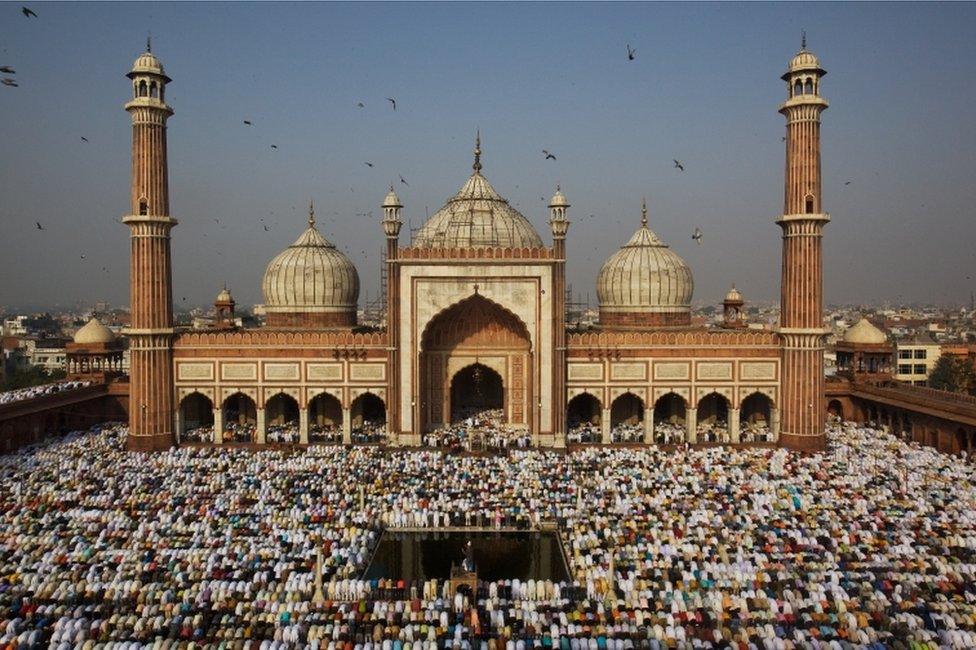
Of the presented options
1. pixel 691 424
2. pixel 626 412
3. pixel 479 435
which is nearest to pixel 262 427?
pixel 479 435

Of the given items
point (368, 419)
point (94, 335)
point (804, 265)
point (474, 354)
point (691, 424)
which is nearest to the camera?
point (804, 265)

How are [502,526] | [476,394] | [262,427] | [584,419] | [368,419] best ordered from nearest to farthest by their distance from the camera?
[502,526], [262,427], [584,419], [368,419], [476,394]

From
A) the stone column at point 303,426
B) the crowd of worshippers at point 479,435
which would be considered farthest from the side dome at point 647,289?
the stone column at point 303,426

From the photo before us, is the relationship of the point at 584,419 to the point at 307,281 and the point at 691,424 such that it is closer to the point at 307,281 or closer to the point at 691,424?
the point at 691,424

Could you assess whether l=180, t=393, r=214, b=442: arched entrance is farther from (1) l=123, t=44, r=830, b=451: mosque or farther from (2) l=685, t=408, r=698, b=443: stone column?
(2) l=685, t=408, r=698, b=443: stone column

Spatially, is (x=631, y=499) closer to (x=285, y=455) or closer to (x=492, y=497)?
(x=492, y=497)

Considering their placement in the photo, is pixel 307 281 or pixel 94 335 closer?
pixel 307 281

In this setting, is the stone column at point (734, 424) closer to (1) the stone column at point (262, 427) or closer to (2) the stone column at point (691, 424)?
→ (2) the stone column at point (691, 424)
